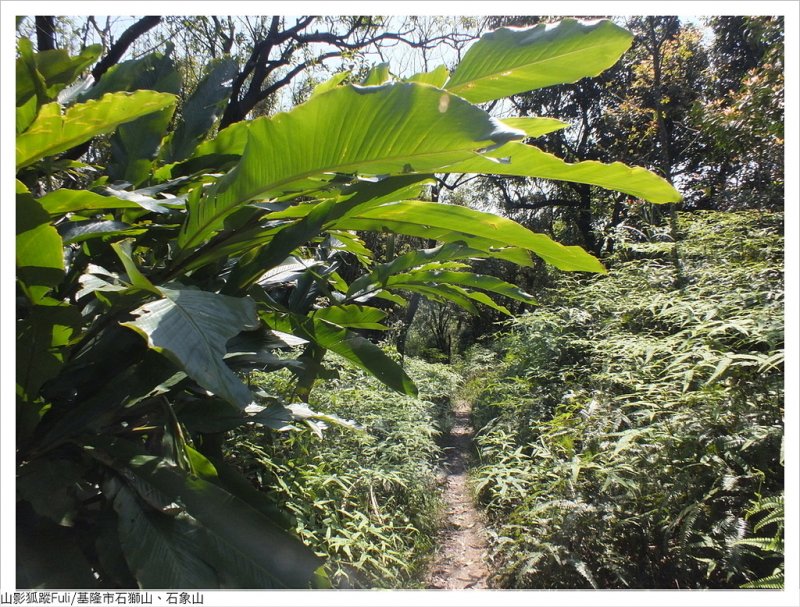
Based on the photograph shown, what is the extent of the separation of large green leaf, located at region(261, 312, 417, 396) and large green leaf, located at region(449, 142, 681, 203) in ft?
1.81

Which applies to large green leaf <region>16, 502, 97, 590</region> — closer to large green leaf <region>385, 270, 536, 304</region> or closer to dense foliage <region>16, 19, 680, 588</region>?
dense foliage <region>16, 19, 680, 588</region>

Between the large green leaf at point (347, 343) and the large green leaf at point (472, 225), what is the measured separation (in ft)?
0.96

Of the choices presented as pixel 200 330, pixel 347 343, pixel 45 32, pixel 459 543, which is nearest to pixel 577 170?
pixel 347 343

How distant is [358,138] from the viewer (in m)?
0.90

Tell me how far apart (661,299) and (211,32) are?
681 cm

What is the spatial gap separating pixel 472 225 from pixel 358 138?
0.45m

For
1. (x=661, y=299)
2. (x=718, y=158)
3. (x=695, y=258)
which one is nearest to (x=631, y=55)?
(x=718, y=158)

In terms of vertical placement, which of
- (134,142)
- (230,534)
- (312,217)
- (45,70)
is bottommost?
(230,534)

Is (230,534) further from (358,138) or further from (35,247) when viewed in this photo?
(358,138)

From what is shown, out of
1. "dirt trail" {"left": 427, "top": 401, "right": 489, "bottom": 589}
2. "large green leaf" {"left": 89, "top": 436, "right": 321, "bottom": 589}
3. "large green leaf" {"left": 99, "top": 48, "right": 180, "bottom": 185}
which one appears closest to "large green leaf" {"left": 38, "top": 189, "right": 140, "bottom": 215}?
"large green leaf" {"left": 99, "top": 48, "right": 180, "bottom": 185}

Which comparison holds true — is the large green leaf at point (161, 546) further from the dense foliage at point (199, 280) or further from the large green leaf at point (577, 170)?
the large green leaf at point (577, 170)

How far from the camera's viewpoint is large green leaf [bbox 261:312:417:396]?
1333 millimetres

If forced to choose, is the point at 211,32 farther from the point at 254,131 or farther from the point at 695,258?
the point at 254,131

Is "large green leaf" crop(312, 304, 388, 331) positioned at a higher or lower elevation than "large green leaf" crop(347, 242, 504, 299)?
lower
